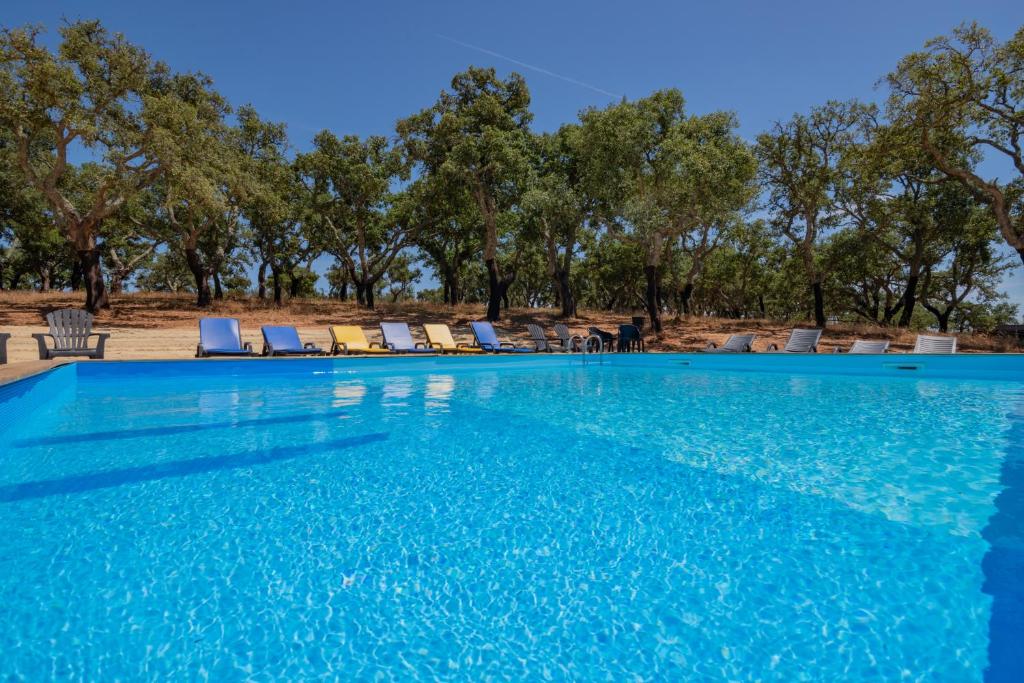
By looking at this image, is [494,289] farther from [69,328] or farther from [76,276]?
[76,276]

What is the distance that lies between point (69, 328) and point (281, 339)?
13.8 ft

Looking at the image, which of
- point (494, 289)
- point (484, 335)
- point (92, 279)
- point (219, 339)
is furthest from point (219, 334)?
point (494, 289)

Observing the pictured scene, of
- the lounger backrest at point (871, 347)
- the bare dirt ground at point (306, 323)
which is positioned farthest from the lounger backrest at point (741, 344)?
the lounger backrest at point (871, 347)

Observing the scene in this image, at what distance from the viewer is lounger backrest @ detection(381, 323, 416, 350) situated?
1438cm

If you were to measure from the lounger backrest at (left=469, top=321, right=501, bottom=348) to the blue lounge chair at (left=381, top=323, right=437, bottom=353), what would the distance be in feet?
5.11

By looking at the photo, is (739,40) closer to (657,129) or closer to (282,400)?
(657,129)

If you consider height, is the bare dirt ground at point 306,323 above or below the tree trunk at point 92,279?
below

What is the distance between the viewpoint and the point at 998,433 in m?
6.17

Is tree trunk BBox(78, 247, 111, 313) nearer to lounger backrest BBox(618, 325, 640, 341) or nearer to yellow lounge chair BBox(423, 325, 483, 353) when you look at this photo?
Answer: yellow lounge chair BBox(423, 325, 483, 353)

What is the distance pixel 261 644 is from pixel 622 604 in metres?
1.62

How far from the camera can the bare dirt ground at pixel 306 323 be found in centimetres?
1630

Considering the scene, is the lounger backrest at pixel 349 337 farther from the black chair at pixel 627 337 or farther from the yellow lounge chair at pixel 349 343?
the black chair at pixel 627 337

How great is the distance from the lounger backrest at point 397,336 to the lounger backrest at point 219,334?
3.62 metres

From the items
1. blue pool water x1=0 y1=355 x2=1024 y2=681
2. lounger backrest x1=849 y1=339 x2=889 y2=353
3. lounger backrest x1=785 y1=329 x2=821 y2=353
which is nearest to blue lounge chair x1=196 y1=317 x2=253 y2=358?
blue pool water x1=0 y1=355 x2=1024 y2=681
